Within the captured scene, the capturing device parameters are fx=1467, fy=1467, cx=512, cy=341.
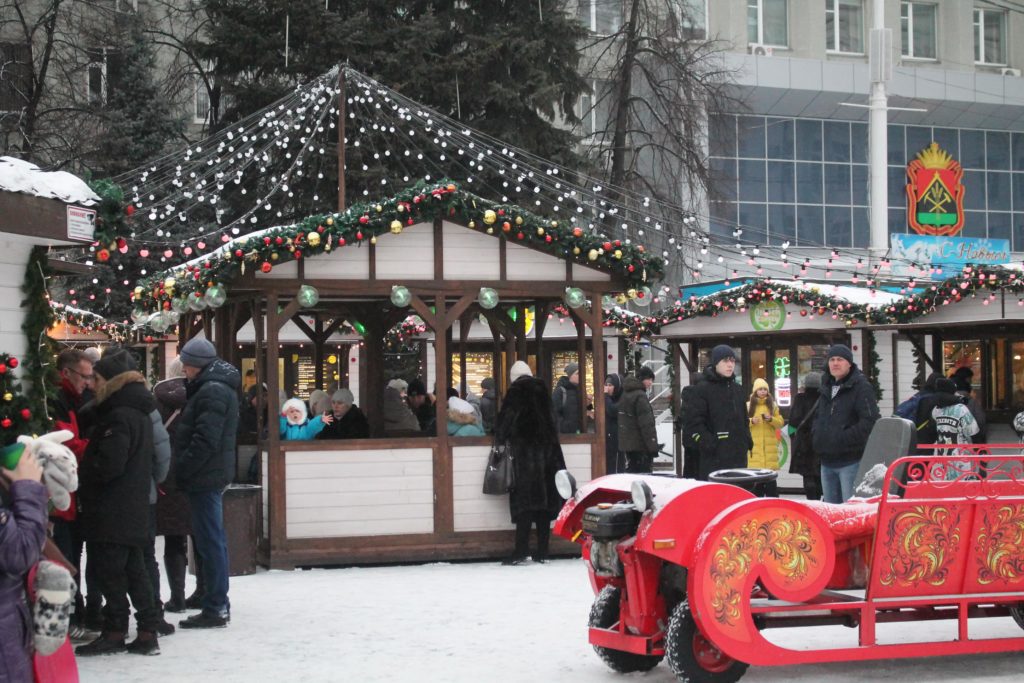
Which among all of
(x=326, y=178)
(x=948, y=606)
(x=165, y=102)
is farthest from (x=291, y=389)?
(x=948, y=606)

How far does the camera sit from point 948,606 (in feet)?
25.1

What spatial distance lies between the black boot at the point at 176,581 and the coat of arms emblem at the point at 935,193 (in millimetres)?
39620

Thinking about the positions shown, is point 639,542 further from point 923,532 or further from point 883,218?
point 883,218

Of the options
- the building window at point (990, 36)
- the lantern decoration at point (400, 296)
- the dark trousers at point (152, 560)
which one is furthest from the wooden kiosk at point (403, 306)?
the building window at point (990, 36)

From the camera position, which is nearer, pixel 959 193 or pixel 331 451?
pixel 331 451

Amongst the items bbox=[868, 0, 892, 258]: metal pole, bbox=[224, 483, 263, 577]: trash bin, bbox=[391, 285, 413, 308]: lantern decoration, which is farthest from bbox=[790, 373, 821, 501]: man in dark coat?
bbox=[868, 0, 892, 258]: metal pole

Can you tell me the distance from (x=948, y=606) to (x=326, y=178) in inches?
705

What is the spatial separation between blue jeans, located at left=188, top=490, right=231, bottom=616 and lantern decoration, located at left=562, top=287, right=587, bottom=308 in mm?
4379

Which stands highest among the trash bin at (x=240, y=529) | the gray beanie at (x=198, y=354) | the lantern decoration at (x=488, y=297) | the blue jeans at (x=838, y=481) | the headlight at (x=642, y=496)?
the lantern decoration at (x=488, y=297)

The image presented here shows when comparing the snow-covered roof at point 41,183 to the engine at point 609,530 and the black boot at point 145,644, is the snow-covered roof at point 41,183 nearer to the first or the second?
the black boot at point 145,644

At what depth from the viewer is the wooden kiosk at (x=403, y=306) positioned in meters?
12.1

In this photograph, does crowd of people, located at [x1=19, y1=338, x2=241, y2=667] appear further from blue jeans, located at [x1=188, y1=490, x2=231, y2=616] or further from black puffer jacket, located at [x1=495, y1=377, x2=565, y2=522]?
black puffer jacket, located at [x1=495, y1=377, x2=565, y2=522]

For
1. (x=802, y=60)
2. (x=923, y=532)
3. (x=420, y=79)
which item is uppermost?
(x=802, y=60)

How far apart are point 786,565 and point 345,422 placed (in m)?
6.74
